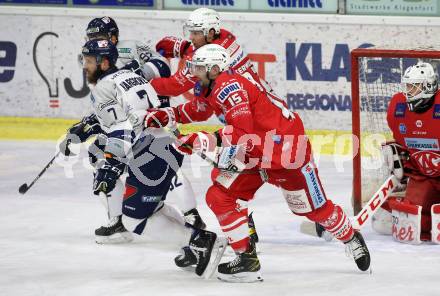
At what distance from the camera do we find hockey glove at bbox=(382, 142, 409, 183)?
7270mm

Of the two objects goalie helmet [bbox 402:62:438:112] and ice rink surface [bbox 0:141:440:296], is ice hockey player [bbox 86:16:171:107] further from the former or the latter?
goalie helmet [bbox 402:62:438:112]

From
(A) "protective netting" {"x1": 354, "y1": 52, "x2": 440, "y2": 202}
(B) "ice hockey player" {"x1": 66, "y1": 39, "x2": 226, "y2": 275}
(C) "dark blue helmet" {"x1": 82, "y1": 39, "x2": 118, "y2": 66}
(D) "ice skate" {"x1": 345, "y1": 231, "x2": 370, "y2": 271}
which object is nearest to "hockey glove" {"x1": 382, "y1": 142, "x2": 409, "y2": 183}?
(A) "protective netting" {"x1": 354, "y1": 52, "x2": 440, "y2": 202}

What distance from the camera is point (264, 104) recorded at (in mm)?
6164

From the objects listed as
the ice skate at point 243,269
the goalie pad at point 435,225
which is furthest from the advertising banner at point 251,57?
the ice skate at point 243,269

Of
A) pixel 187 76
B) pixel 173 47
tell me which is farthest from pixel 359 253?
pixel 173 47

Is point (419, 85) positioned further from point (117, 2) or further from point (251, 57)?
point (117, 2)

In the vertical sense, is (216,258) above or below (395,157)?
below

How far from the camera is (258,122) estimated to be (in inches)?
243

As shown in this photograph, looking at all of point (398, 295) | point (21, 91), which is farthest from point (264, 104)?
point (21, 91)

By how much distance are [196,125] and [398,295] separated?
478 cm

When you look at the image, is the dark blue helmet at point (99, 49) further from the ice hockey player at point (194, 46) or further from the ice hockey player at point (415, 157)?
the ice hockey player at point (415, 157)

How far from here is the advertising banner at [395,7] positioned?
9.95 metres

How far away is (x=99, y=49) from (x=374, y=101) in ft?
6.45

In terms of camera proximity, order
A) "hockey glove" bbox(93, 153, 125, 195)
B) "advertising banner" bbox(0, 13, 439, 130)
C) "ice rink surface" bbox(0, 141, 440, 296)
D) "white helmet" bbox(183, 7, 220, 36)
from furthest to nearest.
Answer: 1. "advertising banner" bbox(0, 13, 439, 130)
2. "white helmet" bbox(183, 7, 220, 36)
3. "hockey glove" bbox(93, 153, 125, 195)
4. "ice rink surface" bbox(0, 141, 440, 296)
